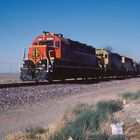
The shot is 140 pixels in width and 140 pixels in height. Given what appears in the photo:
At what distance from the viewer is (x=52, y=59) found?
25625mm

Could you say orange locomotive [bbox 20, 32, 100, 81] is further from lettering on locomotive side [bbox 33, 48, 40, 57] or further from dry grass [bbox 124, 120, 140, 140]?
dry grass [bbox 124, 120, 140, 140]

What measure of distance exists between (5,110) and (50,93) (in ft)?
20.6

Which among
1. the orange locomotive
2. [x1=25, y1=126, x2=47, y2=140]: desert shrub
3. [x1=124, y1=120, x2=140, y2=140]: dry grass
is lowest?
[x1=25, y1=126, x2=47, y2=140]: desert shrub

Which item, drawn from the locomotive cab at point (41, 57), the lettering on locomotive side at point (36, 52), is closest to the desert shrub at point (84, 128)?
the locomotive cab at point (41, 57)

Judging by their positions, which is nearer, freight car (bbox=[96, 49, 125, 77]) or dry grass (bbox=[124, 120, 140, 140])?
dry grass (bbox=[124, 120, 140, 140])

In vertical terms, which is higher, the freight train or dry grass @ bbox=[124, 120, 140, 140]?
the freight train

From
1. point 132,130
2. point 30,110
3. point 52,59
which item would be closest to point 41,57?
point 52,59

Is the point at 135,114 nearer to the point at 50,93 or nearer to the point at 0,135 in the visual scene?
the point at 0,135

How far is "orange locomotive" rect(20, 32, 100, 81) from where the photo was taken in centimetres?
2544

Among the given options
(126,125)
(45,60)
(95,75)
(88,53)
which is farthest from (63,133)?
(95,75)

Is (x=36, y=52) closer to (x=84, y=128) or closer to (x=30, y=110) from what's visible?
(x=30, y=110)

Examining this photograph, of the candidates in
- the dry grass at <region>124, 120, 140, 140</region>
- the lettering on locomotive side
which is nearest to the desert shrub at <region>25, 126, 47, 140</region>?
the dry grass at <region>124, 120, 140, 140</region>

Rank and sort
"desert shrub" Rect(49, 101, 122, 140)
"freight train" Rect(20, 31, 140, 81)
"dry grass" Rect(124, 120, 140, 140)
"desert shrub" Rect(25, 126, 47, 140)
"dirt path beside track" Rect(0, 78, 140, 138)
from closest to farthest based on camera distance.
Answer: "desert shrub" Rect(49, 101, 122, 140), "dry grass" Rect(124, 120, 140, 140), "desert shrub" Rect(25, 126, 47, 140), "dirt path beside track" Rect(0, 78, 140, 138), "freight train" Rect(20, 31, 140, 81)

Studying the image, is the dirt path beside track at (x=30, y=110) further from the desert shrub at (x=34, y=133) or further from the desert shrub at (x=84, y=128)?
the desert shrub at (x=84, y=128)
